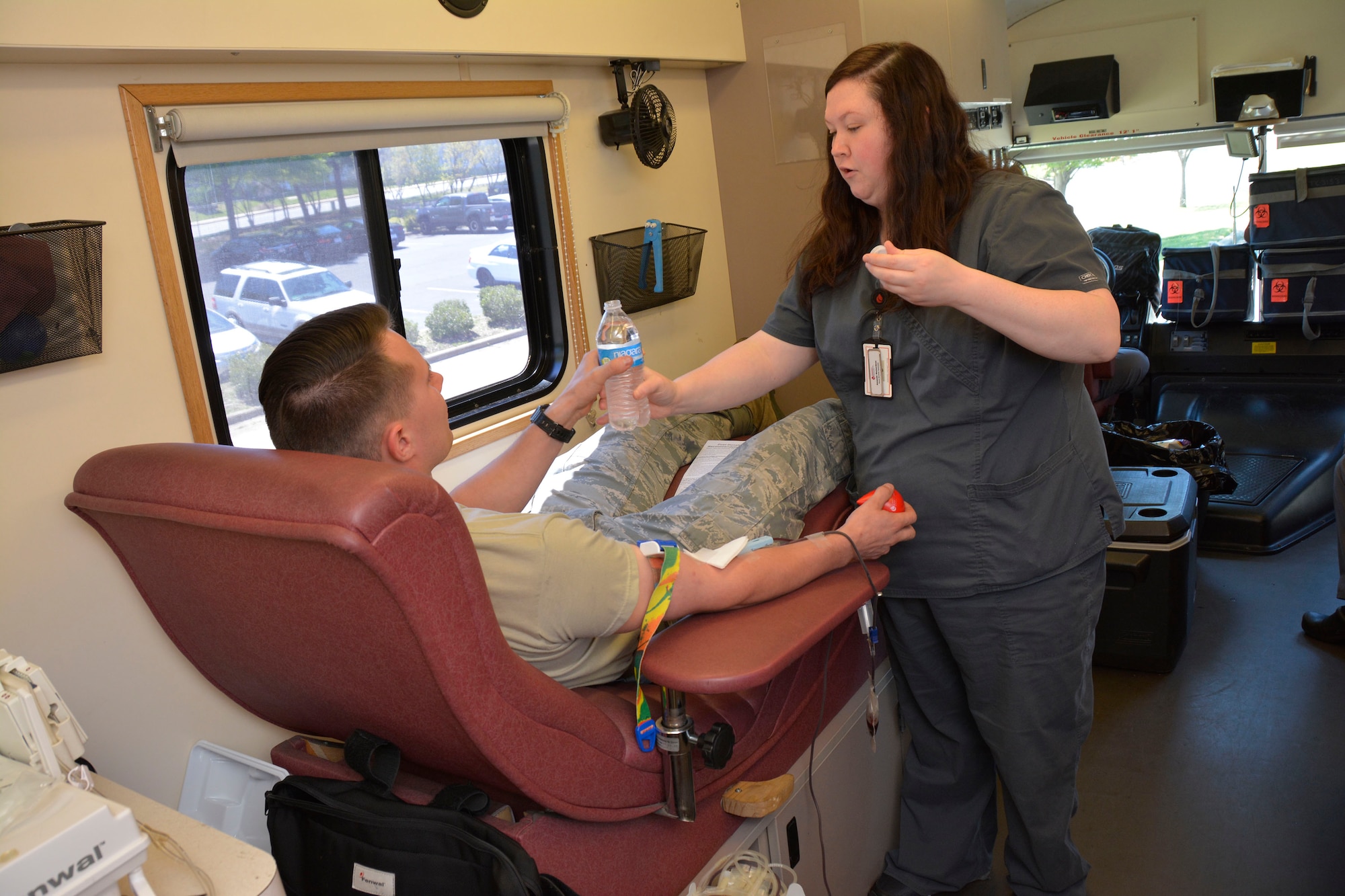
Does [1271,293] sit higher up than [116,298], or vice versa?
[116,298]

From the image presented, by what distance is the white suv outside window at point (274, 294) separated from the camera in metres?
2.52

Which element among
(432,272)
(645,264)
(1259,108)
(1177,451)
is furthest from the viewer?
(1259,108)

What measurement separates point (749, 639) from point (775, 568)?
0.77 ft

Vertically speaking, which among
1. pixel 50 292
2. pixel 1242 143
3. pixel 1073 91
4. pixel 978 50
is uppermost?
pixel 978 50

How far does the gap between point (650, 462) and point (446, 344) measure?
2.67ft

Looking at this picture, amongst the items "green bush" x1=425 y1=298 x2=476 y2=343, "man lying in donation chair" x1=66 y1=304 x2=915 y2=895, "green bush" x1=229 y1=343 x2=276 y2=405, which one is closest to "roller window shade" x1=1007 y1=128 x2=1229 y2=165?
"green bush" x1=425 y1=298 x2=476 y2=343

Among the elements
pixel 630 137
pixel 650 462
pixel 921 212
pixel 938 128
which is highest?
pixel 630 137

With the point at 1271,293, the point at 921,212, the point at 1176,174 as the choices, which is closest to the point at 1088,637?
the point at 921,212

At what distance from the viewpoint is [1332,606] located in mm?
3875

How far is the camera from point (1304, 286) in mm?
5328

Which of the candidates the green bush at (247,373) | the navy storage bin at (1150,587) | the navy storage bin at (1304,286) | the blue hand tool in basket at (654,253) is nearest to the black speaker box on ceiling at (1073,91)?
the navy storage bin at (1304,286)

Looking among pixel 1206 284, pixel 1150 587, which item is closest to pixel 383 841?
pixel 1150 587

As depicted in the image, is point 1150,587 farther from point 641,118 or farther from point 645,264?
point 641,118

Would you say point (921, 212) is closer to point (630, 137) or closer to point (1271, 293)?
point (630, 137)
